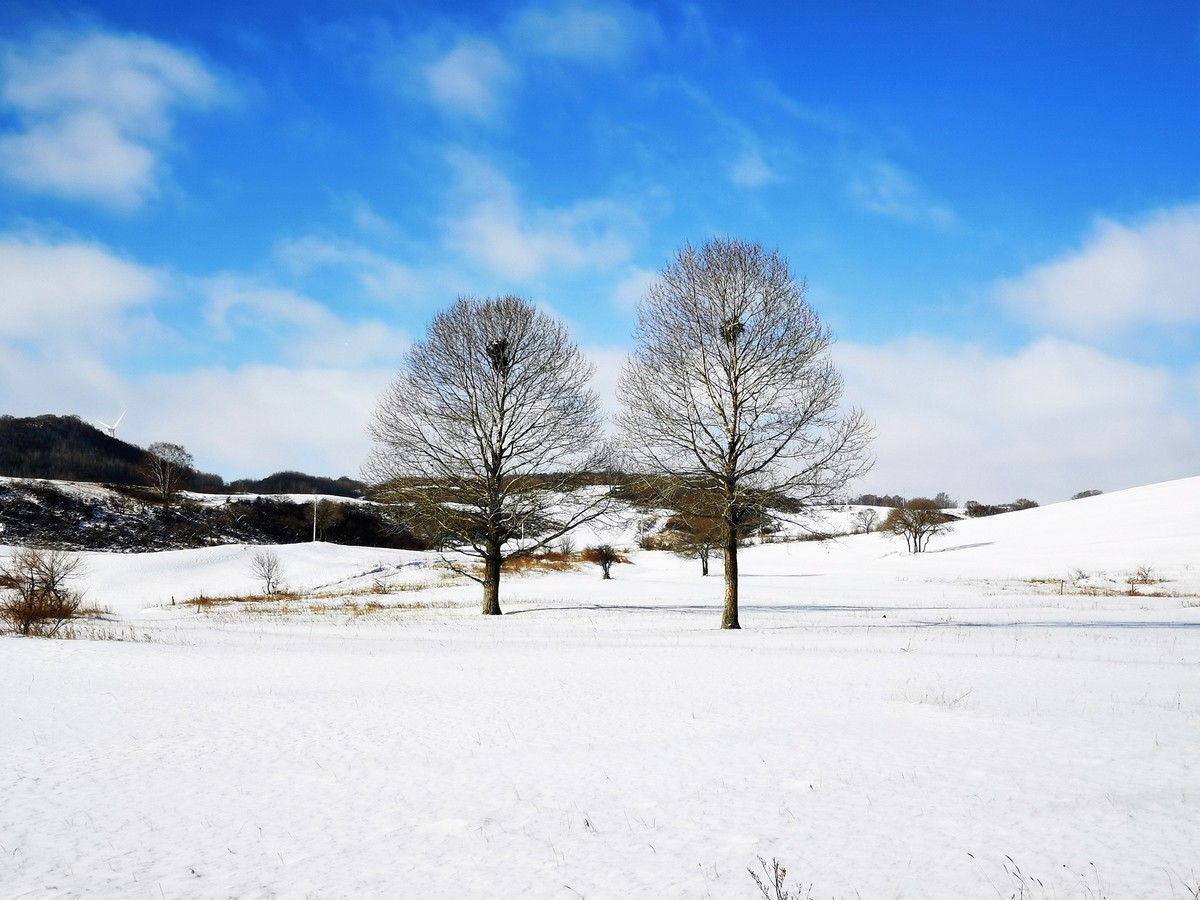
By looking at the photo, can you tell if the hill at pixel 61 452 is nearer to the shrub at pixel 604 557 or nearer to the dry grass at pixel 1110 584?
the shrub at pixel 604 557

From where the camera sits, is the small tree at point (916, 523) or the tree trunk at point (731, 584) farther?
the small tree at point (916, 523)

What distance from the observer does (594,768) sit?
5.91 m

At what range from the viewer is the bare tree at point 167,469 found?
79.3 meters

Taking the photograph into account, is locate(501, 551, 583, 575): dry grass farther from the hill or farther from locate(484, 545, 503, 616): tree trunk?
the hill

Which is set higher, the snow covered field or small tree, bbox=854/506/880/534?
small tree, bbox=854/506/880/534

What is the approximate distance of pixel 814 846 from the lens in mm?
4234

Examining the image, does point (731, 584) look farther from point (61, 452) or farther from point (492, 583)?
point (61, 452)

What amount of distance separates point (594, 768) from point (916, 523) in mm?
84891

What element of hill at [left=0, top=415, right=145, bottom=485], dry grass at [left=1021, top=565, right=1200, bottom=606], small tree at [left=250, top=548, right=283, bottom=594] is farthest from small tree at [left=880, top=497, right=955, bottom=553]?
hill at [left=0, top=415, right=145, bottom=485]

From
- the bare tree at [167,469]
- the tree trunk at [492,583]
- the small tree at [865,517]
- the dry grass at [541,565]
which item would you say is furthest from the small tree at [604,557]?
the bare tree at [167,469]

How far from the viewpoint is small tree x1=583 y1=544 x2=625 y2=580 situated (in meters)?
50.1

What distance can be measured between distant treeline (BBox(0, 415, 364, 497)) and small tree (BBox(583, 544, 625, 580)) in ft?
172

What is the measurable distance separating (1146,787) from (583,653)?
947 centimetres

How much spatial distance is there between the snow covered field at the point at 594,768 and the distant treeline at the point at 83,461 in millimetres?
99891
